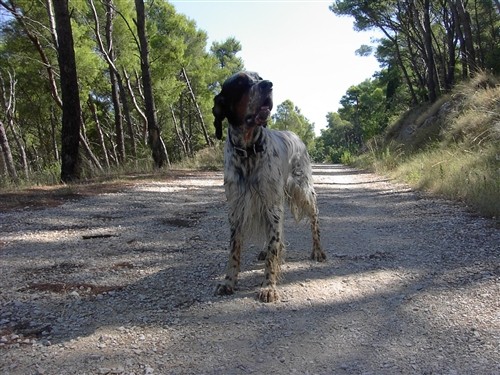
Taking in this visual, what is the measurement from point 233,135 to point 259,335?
1559 millimetres

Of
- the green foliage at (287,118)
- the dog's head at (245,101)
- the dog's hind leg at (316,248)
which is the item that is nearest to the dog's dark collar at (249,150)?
the dog's head at (245,101)

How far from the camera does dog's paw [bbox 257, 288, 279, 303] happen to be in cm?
308

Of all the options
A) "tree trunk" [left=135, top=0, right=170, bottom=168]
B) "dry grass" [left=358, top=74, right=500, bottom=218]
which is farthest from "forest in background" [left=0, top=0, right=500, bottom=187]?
"dry grass" [left=358, top=74, right=500, bottom=218]

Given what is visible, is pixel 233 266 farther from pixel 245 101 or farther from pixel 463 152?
pixel 463 152

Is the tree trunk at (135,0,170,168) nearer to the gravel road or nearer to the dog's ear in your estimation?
the gravel road

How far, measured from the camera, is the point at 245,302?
3.08 m

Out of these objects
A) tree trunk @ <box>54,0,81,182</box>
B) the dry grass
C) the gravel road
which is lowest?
the gravel road

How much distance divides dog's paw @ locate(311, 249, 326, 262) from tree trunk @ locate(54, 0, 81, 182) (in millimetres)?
7434

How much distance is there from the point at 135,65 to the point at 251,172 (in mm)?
19697

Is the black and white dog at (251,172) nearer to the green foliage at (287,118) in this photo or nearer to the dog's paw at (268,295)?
the dog's paw at (268,295)

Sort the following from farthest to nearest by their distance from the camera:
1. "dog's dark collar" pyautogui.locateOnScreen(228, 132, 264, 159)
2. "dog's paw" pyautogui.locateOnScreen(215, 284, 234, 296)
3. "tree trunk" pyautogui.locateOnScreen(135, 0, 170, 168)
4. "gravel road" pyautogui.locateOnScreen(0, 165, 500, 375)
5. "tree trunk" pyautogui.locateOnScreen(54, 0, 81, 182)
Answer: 1. "tree trunk" pyautogui.locateOnScreen(135, 0, 170, 168)
2. "tree trunk" pyautogui.locateOnScreen(54, 0, 81, 182)
3. "dog's dark collar" pyautogui.locateOnScreen(228, 132, 264, 159)
4. "dog's paw" pyautogui.locateOnScreen(215, 284, 234, 296)
5. "gravel road" pyautogui.locateOnScreen(0, 165, 500, 375)

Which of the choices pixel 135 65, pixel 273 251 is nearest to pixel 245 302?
pixel 273 251

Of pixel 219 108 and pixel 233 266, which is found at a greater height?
pixel 219 108

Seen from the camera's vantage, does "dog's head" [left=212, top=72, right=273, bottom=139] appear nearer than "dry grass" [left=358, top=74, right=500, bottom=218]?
Yes
